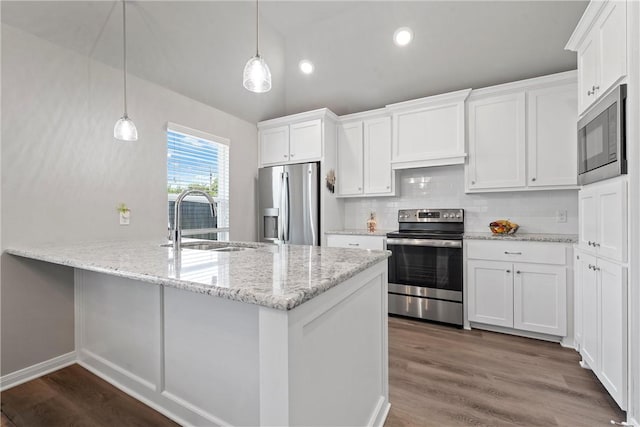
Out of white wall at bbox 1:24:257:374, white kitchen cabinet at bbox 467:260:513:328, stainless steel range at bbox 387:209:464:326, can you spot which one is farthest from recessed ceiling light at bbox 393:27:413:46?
white wall at bbox 1:24:257:374

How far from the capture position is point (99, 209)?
2.41m

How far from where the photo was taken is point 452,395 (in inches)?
72.9

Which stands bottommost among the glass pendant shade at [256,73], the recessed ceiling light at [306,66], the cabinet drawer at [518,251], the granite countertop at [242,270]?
the cabinet drawer at [518,251]

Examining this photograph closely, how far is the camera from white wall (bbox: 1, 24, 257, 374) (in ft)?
6.51

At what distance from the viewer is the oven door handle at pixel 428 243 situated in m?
2.91

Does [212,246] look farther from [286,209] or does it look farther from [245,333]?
[286,209]

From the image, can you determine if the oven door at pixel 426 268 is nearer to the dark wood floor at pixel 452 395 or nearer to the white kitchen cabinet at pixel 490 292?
the white kitchen cabinet at pixel 490 292

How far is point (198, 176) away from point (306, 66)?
5.92 feet

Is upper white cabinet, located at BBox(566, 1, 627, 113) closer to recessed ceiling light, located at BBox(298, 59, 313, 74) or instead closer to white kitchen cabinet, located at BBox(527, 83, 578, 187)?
white kitchen cabinet, located at BBox(527, 83, 578, 187)

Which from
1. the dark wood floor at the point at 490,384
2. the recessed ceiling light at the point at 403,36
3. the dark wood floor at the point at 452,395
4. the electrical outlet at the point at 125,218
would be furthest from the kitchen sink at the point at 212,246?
the recessed ceiling light at the point at 403,36

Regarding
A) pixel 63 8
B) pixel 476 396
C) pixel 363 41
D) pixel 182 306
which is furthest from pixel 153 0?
pixel 476 396

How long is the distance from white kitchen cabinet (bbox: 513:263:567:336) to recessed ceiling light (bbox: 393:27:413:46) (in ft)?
7.83

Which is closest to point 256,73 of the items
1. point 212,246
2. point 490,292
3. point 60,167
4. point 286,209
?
point 212,246

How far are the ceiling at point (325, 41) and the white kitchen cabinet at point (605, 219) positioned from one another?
1585 mm
